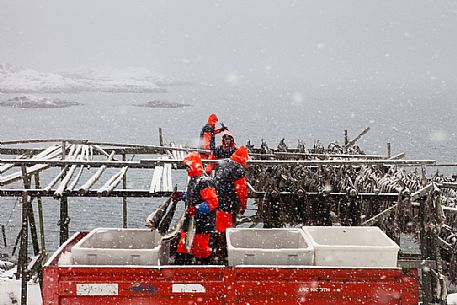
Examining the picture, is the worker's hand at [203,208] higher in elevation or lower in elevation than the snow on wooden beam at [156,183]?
lower

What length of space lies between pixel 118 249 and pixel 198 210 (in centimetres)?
143

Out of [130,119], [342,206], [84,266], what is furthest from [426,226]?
[130,119]

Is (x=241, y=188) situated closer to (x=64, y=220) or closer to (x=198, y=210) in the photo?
(x=198, y=210)

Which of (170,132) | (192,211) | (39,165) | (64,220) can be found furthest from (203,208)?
(170,132)

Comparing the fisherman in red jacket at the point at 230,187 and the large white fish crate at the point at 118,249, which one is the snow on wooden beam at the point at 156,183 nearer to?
the large white fish crate at the point at 118,249

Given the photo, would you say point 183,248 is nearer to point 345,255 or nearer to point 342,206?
point 345,255

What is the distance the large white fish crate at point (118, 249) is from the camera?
8.34 metres

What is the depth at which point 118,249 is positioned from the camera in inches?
333

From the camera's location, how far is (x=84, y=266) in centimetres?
800

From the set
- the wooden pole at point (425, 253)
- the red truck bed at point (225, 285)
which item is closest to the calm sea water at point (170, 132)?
the red truck bed at point (225, 285)

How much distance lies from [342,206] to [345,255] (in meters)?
4.69

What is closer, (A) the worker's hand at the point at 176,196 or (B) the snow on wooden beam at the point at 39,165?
(A) the worker's hand at the point at 176,196

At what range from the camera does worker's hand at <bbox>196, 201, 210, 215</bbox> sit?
9.13 metres

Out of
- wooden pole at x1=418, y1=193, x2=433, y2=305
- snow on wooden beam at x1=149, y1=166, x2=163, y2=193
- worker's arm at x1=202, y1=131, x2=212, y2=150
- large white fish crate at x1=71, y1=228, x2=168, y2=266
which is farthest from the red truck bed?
worker's arm at x1=202, y1=131, x2=212, y2=150
